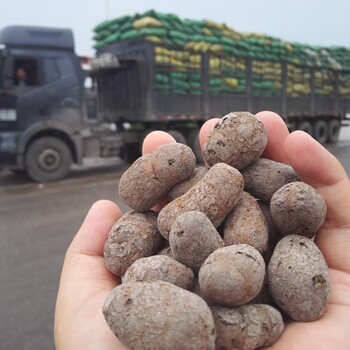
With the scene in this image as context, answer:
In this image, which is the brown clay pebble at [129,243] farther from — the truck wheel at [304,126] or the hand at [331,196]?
the truck wheel at [304,126]

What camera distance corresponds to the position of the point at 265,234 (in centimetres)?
164

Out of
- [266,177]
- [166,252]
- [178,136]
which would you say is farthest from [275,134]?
[178,136]

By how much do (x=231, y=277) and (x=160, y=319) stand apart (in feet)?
0.87

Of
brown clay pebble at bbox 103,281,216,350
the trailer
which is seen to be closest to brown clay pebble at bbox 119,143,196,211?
brown clay pebble at bbox 103,281,216,350

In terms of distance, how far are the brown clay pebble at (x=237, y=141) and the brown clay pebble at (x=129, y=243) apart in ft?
1.44

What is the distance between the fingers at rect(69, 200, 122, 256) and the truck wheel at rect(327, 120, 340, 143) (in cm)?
1199

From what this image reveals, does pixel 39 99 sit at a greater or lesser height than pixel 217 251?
greater

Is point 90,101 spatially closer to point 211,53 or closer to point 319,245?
point 211,53

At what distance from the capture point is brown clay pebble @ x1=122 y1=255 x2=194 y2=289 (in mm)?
1438

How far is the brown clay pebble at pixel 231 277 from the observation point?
51.0 inches

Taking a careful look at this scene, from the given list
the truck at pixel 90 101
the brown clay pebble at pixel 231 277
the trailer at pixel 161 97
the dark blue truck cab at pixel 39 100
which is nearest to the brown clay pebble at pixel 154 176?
the brown clay pebble at pixel 231 277

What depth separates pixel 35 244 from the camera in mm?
4344

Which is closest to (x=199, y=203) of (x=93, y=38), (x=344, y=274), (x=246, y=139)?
(x=246, y=139)

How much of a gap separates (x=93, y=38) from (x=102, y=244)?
8.41 m
